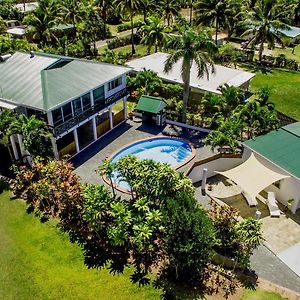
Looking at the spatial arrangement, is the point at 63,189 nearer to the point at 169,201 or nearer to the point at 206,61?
the point at 169,201

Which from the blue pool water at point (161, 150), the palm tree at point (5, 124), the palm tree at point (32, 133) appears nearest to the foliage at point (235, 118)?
the blue pool water at point (161, 150)

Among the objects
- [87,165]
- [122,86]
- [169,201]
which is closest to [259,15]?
[122,86]

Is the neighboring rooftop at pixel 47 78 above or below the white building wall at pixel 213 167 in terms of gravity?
above

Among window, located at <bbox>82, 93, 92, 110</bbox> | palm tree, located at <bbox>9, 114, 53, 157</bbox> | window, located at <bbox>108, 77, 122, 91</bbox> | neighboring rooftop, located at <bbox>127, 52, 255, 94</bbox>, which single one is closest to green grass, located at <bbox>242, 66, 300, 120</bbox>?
neighboring rooftop, located at <bbox>127, 52, 255, 94</bbox>

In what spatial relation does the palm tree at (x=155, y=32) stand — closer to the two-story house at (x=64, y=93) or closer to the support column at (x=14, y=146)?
the two-story house at (x=64, y=93)

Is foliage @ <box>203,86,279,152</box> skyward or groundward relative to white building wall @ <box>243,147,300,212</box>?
skyward

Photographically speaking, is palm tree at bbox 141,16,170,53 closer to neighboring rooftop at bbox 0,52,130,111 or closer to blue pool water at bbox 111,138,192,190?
neighboring rooftop at bbox 0,52,130,111
